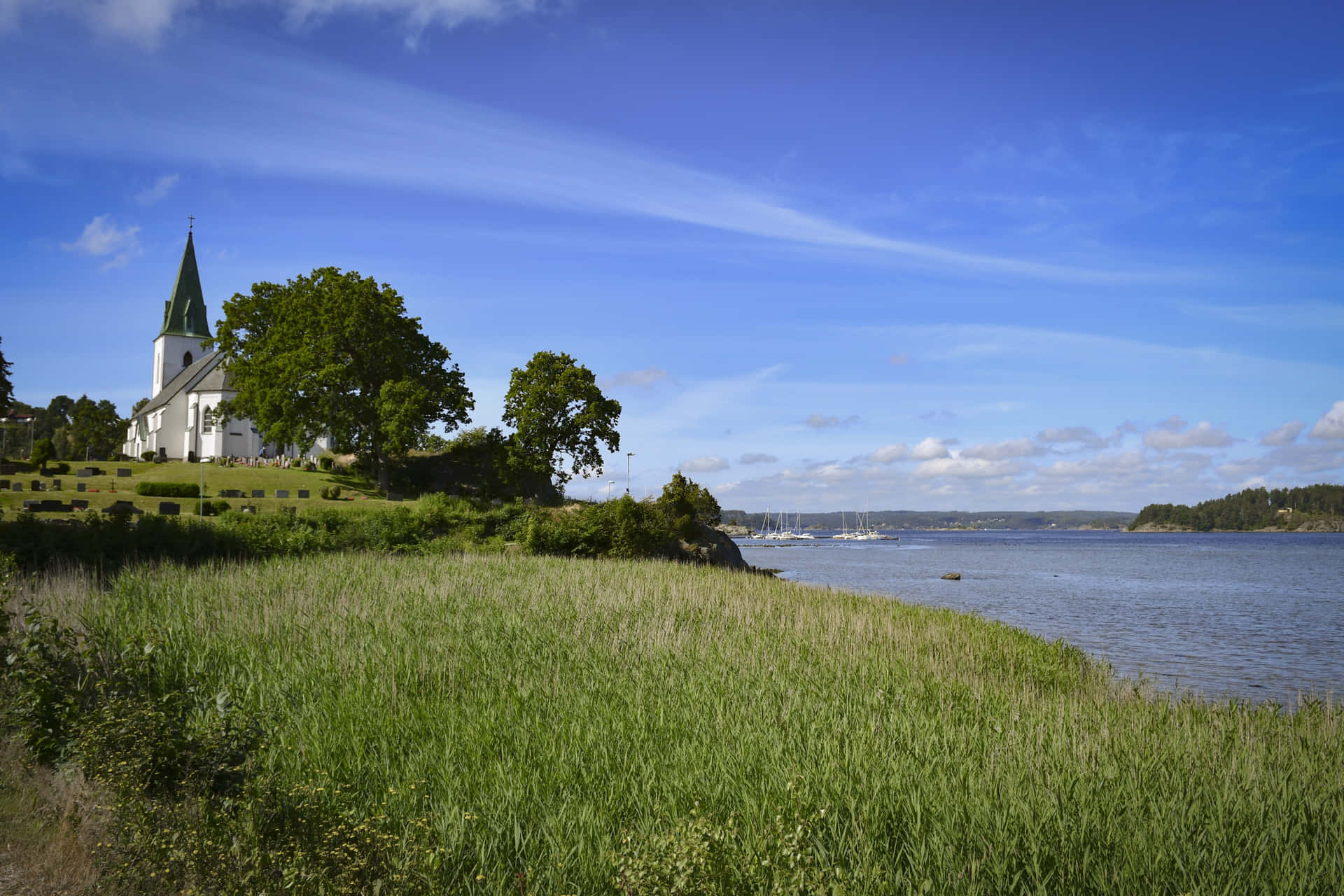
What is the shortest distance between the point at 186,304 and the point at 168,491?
175ft

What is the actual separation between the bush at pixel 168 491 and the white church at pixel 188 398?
11907 mm

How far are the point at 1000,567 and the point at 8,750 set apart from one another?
56437 millimetres

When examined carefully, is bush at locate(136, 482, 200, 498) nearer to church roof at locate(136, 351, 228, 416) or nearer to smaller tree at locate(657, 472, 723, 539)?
smaller tree at locate(657, 472, 723, 539)

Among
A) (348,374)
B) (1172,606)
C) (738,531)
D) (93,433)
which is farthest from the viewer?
(738,531)

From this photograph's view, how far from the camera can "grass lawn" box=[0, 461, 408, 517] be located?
103ft

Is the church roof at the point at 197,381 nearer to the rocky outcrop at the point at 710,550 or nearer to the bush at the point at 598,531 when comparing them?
the rocky outcrop at the point at 710,550

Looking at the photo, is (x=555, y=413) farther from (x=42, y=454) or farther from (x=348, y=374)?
(x=42, y=454)

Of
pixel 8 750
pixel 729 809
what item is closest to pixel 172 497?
pixel 8 750

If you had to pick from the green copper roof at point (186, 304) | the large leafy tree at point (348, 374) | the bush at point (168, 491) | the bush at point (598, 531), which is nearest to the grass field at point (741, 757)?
the bush at point (598, 531)

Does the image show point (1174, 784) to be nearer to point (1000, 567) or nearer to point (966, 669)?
point (966, 669)

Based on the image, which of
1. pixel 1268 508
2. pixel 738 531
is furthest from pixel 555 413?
pixel 1268 508

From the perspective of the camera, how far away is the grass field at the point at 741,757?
4430 mm

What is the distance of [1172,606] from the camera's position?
29266 mm

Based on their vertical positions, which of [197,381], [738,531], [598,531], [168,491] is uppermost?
[197,381]
